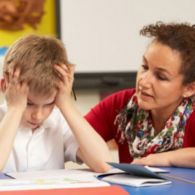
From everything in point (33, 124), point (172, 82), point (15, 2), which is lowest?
point (33, 124)

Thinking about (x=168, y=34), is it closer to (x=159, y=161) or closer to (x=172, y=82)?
(x=172, y=82)

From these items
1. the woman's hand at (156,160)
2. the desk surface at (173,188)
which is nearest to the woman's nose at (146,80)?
the woman's hand at (156,160)

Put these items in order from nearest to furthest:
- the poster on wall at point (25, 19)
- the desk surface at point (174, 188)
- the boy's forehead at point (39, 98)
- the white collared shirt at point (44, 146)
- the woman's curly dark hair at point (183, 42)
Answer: the desk surface at point (174, 188), the boy's forehead at point (39, 98), the white collared shirt at point (44, 146), the woman's curly dark hair at point (183, 42), the poster on wall at point (25, 19)

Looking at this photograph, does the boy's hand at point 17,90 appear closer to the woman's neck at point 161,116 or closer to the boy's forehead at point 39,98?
the boy's forehead at point 39,98

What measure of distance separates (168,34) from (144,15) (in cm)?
102

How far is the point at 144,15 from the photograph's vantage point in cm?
276

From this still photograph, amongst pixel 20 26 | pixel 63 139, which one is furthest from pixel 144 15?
pixel 63 139

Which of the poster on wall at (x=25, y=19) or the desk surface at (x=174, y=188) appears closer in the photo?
the desk surface at (x=174, y=188)

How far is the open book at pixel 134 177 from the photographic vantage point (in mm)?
1271

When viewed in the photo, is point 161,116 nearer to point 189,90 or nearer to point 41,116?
point 189,90

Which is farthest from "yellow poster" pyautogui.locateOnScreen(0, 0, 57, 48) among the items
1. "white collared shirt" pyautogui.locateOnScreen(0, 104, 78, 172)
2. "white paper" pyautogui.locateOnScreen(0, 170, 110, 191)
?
"white paper" pyautogui.locateOnScreen(0, 170, 110, 191)

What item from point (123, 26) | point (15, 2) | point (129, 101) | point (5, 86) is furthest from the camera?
point (123, 26)

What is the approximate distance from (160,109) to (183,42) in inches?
9.9

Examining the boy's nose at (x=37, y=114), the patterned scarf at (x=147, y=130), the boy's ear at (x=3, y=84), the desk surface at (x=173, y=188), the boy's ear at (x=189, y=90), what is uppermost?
the boy's ear at (x=3, y=84)
